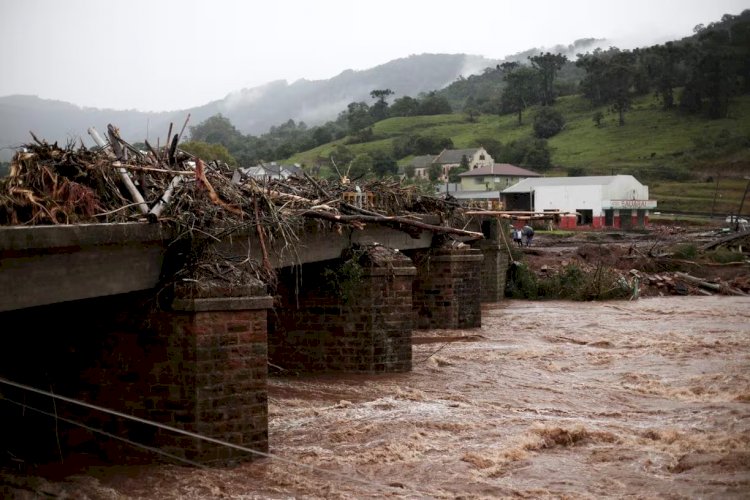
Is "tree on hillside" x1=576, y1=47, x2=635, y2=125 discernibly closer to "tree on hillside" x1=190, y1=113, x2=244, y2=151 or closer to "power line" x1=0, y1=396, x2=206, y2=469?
"tree on hillside" x1=190, y1=113, x2=244, y2=151

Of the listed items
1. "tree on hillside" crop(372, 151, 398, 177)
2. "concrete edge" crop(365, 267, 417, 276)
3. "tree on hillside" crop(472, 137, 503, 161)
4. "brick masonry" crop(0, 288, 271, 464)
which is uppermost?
"tree on hillside" crop(472, 137, 503, 161)

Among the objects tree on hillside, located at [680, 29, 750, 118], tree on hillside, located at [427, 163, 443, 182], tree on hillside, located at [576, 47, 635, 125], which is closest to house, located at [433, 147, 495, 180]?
tree on hillside, located at [427, 163, 443, 182]

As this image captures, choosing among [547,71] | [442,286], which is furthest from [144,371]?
[547,71]

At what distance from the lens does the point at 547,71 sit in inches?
5103

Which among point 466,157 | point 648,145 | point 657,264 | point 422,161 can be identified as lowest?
point 657,264

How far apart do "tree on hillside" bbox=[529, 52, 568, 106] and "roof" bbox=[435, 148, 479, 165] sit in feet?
92.2

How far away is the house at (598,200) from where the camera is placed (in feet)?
231

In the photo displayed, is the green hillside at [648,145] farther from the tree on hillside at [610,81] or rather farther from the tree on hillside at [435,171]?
the tree on hillside at [435,171]

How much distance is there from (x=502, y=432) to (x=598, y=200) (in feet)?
198

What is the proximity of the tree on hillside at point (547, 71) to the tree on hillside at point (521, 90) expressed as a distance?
35.5 inches

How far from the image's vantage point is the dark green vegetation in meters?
90.5

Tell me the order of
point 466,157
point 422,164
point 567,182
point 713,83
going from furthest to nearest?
point 713,83
point 422,164
point 466,157
point 567,182

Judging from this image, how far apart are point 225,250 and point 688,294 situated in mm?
28280

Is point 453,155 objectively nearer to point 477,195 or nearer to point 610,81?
point 477,195
